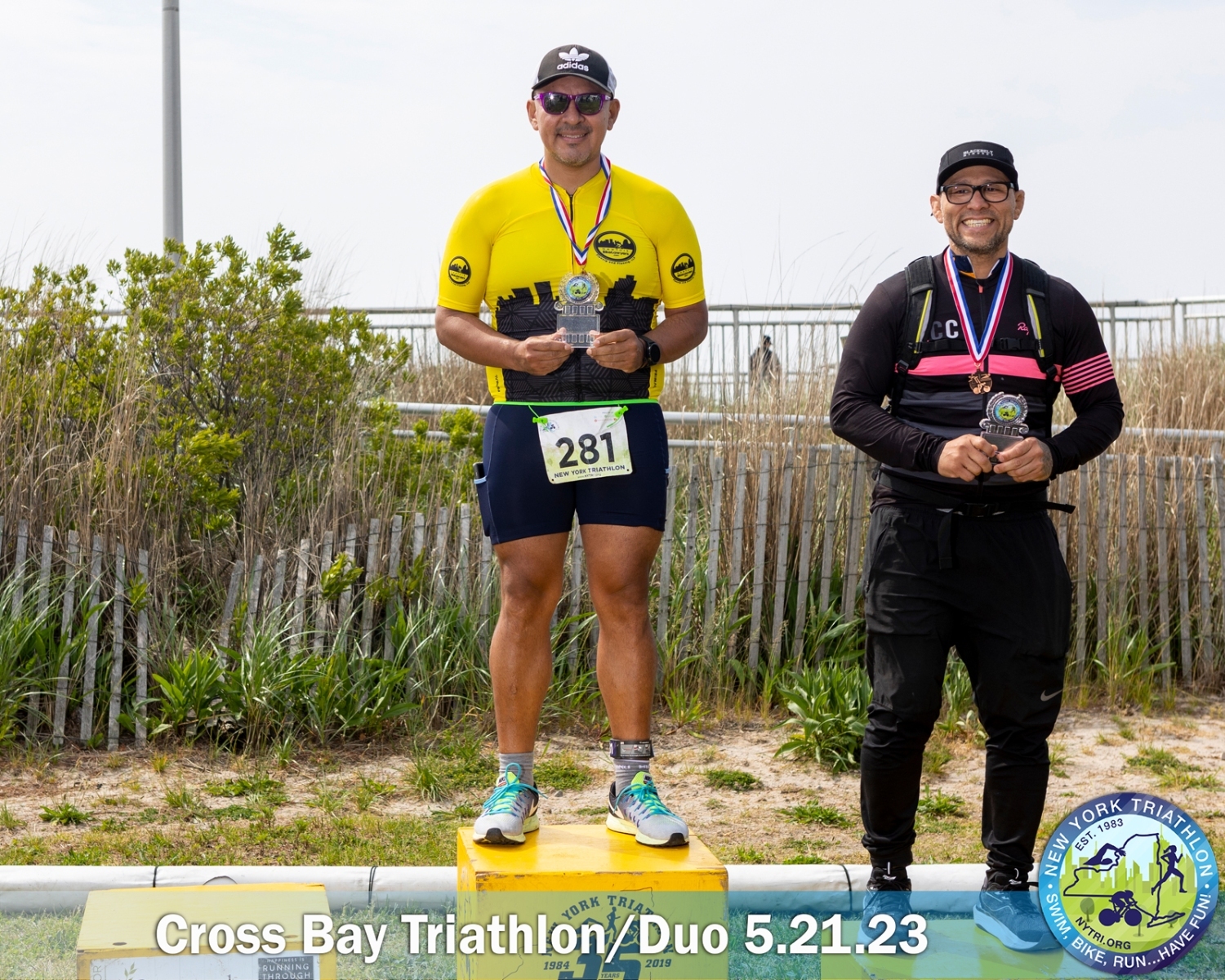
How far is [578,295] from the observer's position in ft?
12.6

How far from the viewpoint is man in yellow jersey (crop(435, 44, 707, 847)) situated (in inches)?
152

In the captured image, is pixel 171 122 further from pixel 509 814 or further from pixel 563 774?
pixel 509 814

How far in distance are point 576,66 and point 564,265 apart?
564mm

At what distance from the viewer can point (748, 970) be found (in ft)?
13.1

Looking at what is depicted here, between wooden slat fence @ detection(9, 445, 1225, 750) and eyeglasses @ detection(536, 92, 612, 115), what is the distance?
3287 millimetres

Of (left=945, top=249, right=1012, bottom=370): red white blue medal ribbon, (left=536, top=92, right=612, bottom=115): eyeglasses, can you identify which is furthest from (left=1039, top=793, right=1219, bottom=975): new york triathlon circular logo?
(left=536, top=92, right=612, bottom=115): eyeglasses

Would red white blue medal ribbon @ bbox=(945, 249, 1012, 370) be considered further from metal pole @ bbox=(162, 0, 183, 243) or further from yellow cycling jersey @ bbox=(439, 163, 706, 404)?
metal pole @ bbox=(162, 0, 183, 243)

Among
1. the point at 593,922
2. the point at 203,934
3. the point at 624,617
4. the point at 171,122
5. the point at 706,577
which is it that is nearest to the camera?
the point at 203,934

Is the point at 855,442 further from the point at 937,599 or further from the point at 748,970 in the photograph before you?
the point at 748,970

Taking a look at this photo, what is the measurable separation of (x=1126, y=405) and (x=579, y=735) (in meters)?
5.15

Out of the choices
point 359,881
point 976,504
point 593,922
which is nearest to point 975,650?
point 976,504

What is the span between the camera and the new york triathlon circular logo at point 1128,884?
3.73m

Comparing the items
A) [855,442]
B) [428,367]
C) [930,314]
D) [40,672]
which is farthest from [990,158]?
[428,367]

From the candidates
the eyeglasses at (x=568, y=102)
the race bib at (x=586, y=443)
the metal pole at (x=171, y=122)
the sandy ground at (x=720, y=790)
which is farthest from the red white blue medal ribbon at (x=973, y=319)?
the metal pole at (x=171, y=122)
